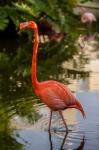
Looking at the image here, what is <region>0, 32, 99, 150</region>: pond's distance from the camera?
505 cm

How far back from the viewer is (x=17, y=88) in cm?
748

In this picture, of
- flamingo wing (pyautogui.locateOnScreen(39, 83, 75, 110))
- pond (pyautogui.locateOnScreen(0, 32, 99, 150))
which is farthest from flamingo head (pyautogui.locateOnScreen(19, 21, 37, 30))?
pond (pyautogui.locateOnScreen(0, 32, 99, 150))

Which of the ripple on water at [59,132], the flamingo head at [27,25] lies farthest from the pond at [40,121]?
the flamingo head at [27,25]

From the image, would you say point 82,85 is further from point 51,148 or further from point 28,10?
point 28,10

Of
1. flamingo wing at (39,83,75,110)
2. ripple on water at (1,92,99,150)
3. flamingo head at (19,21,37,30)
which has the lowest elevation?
ripple on water at (1,92,99,150)

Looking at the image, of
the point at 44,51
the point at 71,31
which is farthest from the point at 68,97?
the point at 71,31

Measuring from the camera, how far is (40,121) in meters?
5.78

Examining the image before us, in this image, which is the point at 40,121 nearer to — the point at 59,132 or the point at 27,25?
the point at 59,132

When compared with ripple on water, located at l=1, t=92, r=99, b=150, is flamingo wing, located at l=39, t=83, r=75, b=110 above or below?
above

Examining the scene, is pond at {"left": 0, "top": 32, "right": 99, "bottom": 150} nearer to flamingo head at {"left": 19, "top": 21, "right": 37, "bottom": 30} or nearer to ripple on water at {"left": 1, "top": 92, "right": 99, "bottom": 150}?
ripple on water at {"left": 1, "top": 92, "right": 99, "bottom": 150}

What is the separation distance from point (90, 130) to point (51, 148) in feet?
2.10

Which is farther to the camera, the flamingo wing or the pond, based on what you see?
the flamingo wing

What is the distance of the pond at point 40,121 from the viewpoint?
505 cm

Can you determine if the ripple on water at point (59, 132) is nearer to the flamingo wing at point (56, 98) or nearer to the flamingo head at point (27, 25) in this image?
the flamingo wing at point (56, 98)
